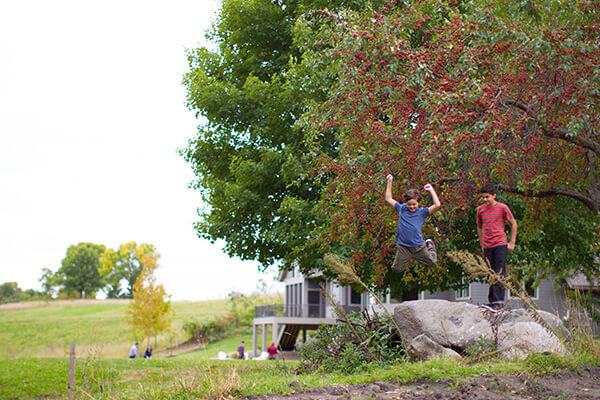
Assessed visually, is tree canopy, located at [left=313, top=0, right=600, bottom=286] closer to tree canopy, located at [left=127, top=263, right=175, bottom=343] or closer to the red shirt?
the red shirt

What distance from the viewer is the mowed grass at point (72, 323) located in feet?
153

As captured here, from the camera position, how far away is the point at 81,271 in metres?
107

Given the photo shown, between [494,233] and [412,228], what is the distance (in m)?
1.61

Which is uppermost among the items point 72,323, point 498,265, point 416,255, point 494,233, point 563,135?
point 563,135

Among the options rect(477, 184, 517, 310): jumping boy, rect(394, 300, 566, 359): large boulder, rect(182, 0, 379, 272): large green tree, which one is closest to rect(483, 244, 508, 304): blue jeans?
rect(477, 184, 517, 310): jumping boy

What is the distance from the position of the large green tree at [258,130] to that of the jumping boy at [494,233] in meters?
5.12

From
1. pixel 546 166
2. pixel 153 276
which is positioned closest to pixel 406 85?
pixel 546 166

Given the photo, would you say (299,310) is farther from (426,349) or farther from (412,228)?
(426,349)

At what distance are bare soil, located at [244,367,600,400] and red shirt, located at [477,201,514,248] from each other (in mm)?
2934

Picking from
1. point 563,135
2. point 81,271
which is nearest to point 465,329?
point 563,135

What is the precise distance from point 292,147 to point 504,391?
10.5 meters

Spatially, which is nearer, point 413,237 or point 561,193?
point 413,237

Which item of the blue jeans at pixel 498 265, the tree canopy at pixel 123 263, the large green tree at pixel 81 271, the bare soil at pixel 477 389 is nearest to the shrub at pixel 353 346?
the blue jeans at pixel 498 265

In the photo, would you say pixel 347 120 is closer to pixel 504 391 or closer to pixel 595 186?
pixel 595 186
